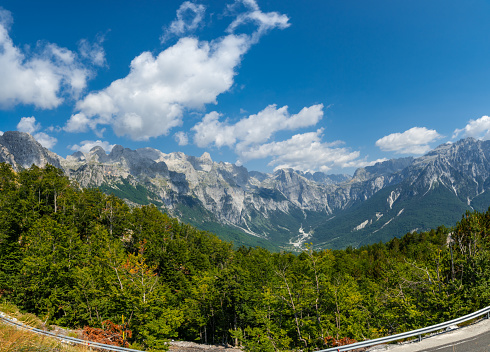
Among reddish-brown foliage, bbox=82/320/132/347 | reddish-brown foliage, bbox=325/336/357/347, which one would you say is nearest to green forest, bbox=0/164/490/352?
reddish-brown foliage, bbox=325/336/357/347

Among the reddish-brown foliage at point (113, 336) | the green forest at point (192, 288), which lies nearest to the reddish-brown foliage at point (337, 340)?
the green forest at point (192, 288)

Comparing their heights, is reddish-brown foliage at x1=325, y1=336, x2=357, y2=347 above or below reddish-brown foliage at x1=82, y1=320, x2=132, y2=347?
below

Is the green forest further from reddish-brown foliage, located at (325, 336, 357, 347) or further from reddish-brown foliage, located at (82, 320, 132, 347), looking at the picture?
reddish-brown foliage, located at (82, 320, 132, 347)

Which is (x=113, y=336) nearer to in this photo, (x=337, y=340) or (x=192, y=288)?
(x=192, y=288)

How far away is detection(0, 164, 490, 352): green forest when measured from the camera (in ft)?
88.8

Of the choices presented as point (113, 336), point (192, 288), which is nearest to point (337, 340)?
point (113, 336)

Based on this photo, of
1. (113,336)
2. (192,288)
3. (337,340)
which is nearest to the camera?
(337,340)

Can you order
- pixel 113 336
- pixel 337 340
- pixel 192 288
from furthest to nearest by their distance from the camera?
pixel 192 288 → pixel 113 336 → pixel 337 340

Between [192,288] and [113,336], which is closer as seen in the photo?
[113,336]

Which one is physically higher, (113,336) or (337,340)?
(113,336)

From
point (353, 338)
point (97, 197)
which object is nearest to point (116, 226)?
point (97, 197)

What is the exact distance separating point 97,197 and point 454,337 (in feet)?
295

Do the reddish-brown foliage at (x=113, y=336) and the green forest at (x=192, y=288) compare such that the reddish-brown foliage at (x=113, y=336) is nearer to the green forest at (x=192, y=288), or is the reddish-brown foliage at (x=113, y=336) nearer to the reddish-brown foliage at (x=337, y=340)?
the green forest at (x=192, y=288)

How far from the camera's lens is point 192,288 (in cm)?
4997
